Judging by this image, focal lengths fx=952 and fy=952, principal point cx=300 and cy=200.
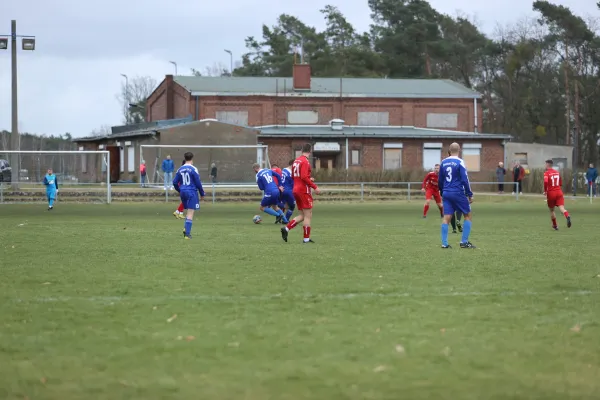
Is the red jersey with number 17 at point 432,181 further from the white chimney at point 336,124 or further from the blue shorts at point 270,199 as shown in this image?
the white chimney at point 336,124

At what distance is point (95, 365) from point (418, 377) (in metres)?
2.37

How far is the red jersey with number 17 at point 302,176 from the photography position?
18.8m

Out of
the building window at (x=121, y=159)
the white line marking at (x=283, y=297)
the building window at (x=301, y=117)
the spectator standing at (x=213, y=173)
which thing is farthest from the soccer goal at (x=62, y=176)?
the white line marking at (x=283, y=297)

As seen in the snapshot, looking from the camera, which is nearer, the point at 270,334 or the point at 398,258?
the point at 270,334

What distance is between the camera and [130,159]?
6184cm

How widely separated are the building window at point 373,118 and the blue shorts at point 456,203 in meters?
54.0

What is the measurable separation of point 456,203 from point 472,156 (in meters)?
50.8

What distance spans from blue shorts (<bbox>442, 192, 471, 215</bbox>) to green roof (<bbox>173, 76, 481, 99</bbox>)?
52.4 metres

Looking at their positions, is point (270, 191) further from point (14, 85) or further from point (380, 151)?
point (380, 151)

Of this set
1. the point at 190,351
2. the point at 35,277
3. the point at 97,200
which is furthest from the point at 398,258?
the point at 97,200

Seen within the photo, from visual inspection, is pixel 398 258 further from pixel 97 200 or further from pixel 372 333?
pixel 97 200

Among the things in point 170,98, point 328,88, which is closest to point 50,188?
point 170,98

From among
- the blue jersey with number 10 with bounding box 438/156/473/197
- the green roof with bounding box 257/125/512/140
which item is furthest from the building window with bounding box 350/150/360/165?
the blue jersey with number 10 with bounding box 438/156/473/197

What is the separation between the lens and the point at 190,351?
294 inches
